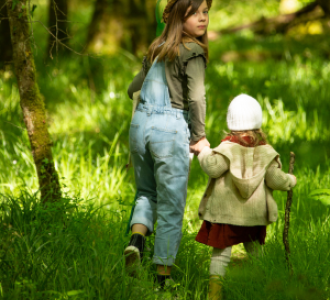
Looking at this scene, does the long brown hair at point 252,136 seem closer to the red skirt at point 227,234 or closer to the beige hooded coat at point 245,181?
the beige hooded coat at point 245,181

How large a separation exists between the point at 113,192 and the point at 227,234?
1.38 m

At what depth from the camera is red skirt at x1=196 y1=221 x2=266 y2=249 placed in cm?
231

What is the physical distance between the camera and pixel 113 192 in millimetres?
3443

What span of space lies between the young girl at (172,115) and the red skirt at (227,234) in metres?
0.17

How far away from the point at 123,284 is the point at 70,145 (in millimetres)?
2276

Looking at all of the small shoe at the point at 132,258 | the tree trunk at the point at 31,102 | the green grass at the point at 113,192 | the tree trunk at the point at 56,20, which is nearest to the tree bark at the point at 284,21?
the green grass at the point at 113,192

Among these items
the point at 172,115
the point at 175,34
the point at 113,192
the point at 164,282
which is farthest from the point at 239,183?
the point at 113,192

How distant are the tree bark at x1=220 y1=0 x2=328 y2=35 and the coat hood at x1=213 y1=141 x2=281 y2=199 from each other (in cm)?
676

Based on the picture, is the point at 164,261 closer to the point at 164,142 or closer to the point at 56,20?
the point at 164,142

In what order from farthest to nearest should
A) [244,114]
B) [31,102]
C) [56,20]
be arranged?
1. [31,102]
2. [56,20]
3. [244,114]

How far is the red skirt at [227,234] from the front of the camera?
2.31 m

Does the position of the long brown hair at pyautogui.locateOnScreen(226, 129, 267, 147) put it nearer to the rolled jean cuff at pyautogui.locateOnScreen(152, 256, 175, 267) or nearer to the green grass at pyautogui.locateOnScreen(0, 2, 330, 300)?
the green grass at pyautogui.locateOnScreen(0, 2, 330, 300)

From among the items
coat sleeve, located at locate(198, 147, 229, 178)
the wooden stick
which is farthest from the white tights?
coat sleeve, located at locate(198, 147, 229, 178)

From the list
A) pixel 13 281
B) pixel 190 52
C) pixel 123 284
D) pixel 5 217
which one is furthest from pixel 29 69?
pixel 123 284
